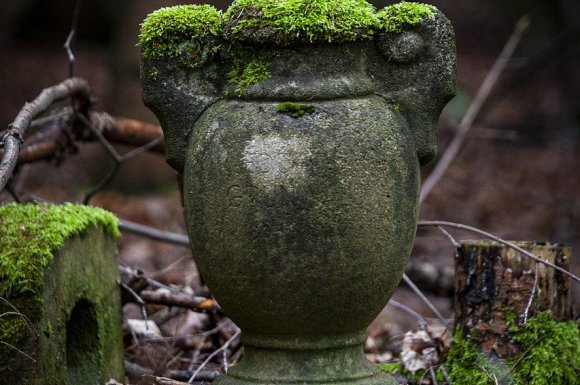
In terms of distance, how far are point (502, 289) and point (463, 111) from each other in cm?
760

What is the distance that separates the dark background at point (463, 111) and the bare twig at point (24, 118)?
4.58 feet

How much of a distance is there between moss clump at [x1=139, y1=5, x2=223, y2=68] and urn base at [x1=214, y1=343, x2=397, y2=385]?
3.35 ft

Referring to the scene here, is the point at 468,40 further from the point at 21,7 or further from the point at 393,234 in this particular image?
the point at 393,234

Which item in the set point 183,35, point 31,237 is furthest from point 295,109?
point 31,237

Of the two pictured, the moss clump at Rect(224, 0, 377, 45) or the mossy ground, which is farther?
the mossy ground

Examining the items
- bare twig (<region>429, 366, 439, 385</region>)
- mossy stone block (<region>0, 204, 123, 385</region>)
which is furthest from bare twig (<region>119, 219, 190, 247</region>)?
bare twig (<region>429, 366, 439, 385</region>)

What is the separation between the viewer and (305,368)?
287cm

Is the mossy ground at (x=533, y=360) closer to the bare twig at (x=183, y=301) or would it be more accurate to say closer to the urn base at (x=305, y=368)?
the urn base at (x=305, y=368)

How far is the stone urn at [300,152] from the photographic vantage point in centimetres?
272

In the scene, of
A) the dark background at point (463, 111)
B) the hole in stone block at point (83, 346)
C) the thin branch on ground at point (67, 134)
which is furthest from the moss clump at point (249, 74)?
the dark background at point (463, 111)

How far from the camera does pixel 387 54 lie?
2924 mm

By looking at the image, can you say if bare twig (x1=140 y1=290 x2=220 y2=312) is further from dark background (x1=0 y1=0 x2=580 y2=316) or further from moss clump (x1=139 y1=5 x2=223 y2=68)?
dark background (x1=0 y1=0 x2=580 y2=316)

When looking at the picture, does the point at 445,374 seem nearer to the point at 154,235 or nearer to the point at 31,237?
the point at 31,237

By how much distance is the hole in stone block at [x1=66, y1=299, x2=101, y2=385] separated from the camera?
339 centimetres
